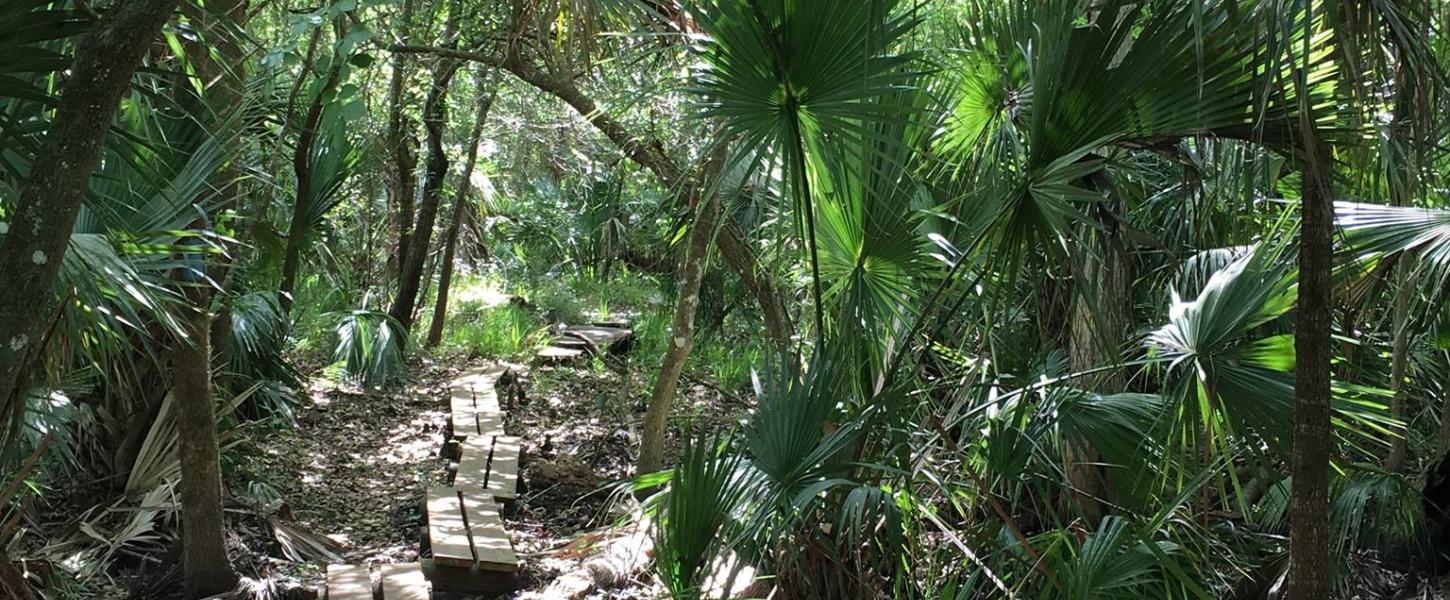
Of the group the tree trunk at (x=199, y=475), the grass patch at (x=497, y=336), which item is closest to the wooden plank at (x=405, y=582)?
the tree trunk at (x=199, y=475)

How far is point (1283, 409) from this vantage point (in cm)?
277

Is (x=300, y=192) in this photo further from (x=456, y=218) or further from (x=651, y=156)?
(x=456, y=218)

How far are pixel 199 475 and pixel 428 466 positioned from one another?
267 centimetres

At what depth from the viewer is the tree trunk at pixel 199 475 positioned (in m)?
4.23

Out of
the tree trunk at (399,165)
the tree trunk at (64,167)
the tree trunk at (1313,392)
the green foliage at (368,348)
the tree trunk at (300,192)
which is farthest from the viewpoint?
the green foliage at (368,348)

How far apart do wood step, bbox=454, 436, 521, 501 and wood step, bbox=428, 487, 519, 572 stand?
0.15 meters

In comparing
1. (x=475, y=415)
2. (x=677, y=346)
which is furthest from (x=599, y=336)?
(x=677, y=346)

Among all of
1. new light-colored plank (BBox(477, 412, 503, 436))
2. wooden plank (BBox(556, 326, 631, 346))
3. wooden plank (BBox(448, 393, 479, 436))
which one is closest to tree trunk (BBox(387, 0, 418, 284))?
wooden plank (BBox(556, 326, 631, 346))

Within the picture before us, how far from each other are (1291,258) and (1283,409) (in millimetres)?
493

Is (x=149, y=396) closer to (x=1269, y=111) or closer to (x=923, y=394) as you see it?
(x=923, y=394)

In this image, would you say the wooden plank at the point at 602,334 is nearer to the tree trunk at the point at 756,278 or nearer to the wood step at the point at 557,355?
the wood step at the point at 557,355

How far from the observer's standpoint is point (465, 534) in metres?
5.25

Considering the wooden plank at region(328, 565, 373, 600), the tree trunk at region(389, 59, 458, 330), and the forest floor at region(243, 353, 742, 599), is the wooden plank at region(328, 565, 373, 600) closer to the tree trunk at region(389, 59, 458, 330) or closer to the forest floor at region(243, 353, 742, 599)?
the forest floor at region(243, 353, 742, 599)

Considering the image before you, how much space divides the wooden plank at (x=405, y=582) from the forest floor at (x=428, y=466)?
0.35m
